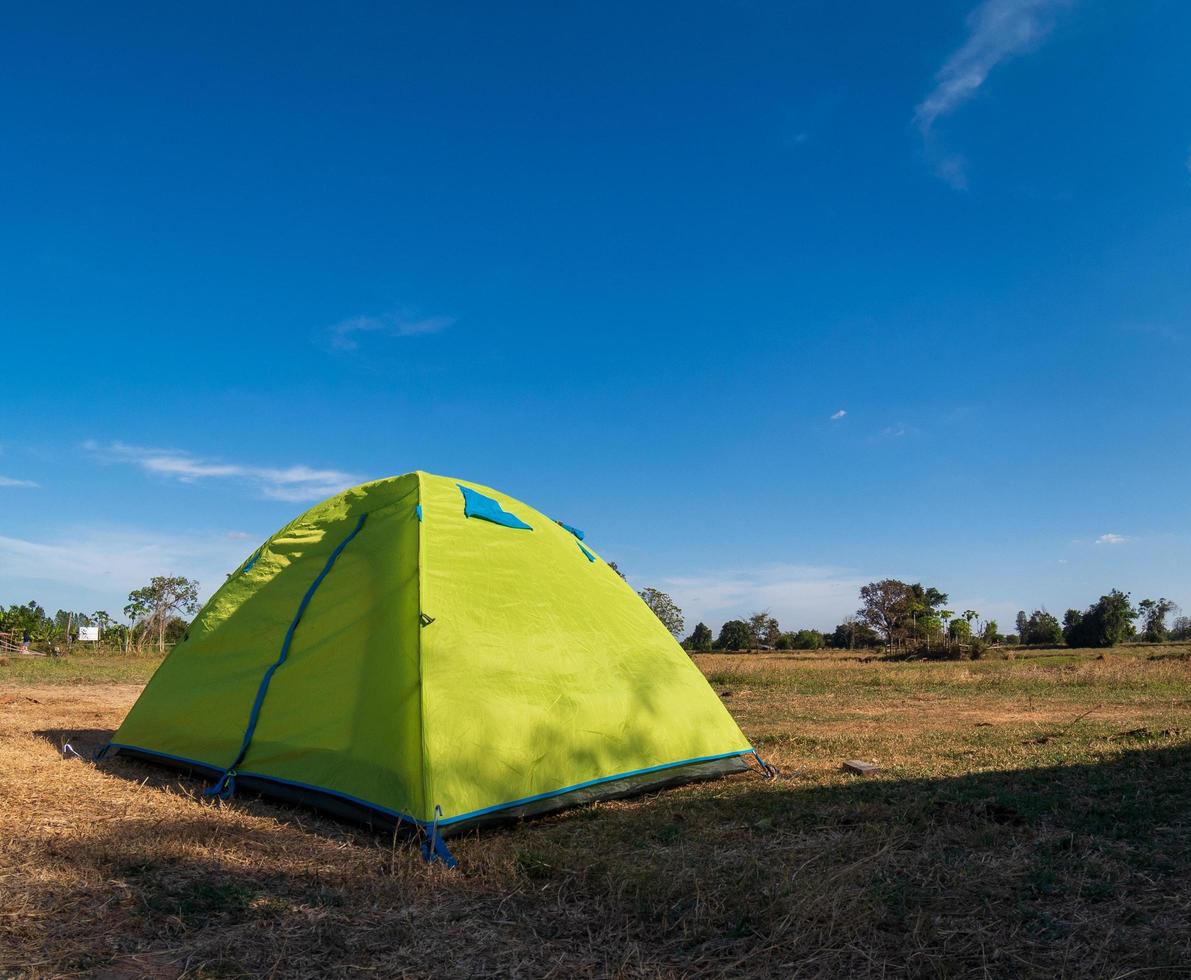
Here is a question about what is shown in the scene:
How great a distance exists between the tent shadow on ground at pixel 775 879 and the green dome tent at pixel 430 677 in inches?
12.7

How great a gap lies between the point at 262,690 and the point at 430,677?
1.70 metres

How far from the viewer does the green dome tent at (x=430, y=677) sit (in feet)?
17.5

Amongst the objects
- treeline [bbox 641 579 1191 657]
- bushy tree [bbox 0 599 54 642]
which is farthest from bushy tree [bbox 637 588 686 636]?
bushy tree [bbox 0 599 54 642]

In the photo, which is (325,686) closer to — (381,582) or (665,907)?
(381,582)

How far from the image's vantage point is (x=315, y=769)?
5562mm

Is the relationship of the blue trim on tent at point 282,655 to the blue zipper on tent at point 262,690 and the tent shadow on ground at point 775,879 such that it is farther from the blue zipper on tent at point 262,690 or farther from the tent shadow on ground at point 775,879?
the tent shadow on ground at point 775,879

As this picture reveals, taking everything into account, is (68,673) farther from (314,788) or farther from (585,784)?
(585,784)

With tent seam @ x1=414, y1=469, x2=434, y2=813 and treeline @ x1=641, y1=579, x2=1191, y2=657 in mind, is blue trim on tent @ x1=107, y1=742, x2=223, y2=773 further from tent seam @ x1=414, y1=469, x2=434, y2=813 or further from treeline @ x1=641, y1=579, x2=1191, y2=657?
treeline @ x1=641, y1=579, x2=1191, y2=657

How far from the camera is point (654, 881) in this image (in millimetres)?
4102

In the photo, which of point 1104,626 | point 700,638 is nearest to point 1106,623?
point 1104,626

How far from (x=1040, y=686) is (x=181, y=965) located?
647 inches

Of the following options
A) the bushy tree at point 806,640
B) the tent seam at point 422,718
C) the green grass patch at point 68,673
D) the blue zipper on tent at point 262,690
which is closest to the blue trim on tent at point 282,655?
the blue zipper on tent at point 262,690

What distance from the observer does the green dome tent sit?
5.34m

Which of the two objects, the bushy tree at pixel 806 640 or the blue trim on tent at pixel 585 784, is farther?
the bushy tree at pixel 806 640
